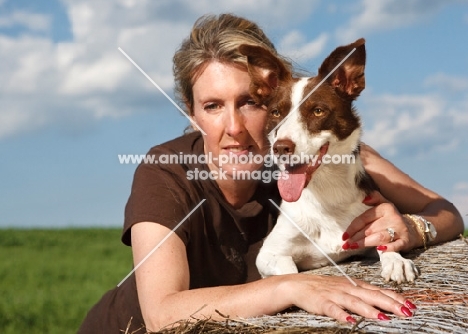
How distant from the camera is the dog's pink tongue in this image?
14.0 feet

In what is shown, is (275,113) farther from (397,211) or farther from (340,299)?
(340,299)

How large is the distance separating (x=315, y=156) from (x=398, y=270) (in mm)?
911

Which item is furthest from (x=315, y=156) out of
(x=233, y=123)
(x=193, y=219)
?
(x=193, y=219)

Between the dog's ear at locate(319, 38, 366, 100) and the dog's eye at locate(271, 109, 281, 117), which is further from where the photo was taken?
the dog's eye at locate(271, 109, 281, 117)

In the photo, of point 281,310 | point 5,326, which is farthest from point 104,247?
point 281,310

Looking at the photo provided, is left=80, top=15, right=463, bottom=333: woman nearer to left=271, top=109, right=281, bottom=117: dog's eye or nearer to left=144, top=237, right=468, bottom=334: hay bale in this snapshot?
left=271, top=109, right=281, bottom=117: dog's eye

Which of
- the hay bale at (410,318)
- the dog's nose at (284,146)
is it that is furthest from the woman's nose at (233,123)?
the hay bale at (410,318)

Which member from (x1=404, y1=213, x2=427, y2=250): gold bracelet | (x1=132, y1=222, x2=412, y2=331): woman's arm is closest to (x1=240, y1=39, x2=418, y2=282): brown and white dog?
(x1=404, y1=213, x2=427, y2=250): gold bracelet

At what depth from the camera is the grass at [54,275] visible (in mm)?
11344

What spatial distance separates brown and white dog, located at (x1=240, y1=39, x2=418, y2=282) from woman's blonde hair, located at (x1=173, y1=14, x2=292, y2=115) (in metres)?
0.23

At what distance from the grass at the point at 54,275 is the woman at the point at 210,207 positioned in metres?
6.76

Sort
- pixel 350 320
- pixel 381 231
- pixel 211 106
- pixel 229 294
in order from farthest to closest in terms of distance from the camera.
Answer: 1. pixel 211 106
2. pixel 381 231
3. pixel 229 294
4. pixel 350 320

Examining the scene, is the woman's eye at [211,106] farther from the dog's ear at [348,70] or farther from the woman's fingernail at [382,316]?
the woman's fingernail at [382,316]

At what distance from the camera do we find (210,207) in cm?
454
